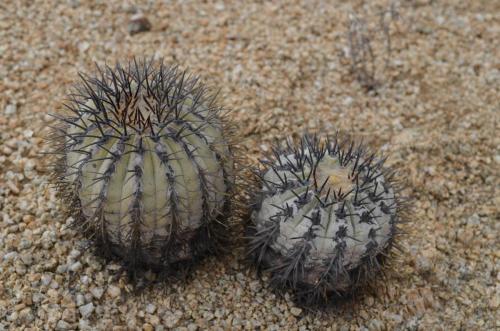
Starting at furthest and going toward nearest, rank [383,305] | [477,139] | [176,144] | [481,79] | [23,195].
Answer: [481,79]
[477,139]
[23,195]
[383,305]
[176,144]

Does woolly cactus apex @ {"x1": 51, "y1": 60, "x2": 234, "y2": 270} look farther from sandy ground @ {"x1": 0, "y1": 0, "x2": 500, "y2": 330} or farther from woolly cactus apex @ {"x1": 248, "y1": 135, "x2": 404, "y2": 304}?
sandy ground @ {"x1": 0, "y1": 0, "x2": 500, "y2": 330}

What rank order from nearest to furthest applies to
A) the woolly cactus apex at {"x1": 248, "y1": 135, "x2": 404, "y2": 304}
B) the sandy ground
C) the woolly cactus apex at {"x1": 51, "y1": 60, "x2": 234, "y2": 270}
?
the woolly cactus apex at {"x1": 51, "y1": 60, "x2": 234, "y2": 270} → the woolly cactus apex at {"x1": 248, "y1": 135, "x2": 404, "y2": 304} → the sandy ground

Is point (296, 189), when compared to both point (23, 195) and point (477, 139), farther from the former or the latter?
point (477, 139)

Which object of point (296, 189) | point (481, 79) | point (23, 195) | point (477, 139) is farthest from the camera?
point (481, 79)

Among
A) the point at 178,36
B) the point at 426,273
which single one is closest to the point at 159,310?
the point at 426,273

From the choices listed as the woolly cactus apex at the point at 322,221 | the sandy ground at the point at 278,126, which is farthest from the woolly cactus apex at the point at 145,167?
the sandy ground at the point at 278,126

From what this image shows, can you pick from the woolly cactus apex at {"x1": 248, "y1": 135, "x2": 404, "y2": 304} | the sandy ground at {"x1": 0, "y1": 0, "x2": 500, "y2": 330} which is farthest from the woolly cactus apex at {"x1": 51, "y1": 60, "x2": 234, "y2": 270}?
the sandy ground at {"x1": 0, "y1": 0, "x2": 500, "y2": 330}

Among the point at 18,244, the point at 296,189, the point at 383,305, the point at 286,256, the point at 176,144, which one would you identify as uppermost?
the point at 176,144
